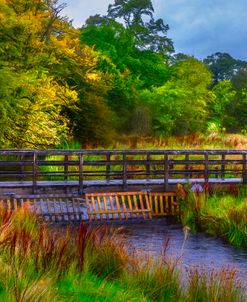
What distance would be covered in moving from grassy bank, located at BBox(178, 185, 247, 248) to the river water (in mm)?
360

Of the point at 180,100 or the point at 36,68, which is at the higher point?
the point at 36,68

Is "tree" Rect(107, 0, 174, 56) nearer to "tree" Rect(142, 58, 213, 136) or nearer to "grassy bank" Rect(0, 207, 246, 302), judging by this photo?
"tree" Rect(142, 58, 213, 136)

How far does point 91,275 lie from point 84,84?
2950 centimetres

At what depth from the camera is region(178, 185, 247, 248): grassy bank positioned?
17.2 meters

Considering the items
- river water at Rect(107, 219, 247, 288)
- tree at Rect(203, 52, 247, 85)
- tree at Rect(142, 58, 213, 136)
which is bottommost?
river water at Rect(107, 219, 247, 288)

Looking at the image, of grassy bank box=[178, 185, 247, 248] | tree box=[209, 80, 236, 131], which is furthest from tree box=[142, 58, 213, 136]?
grassy bank box=[178, 185, 247, 248]

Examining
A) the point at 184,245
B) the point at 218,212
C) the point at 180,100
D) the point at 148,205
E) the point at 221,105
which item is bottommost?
the point at 184,245

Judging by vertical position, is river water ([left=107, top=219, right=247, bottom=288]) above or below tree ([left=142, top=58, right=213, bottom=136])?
below

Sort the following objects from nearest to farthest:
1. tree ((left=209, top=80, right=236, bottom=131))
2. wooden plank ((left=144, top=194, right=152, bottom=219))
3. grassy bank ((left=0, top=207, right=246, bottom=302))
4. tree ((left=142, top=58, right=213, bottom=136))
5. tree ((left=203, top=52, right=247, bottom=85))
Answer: grassy bank ((left=0, top=207, right=246, bottom=302)), wooden plank ((left=144, top=194, right=152, bottom=219)), tree ((left=142, top=58, right=213, bottom=136)), tree ((left=209, top=80, right=236, bottom=131)), tree ((left=203, top=52, right=247, bottom=85))

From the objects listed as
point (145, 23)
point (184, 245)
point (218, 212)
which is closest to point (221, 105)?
point (145, 23)

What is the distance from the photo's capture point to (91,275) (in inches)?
384

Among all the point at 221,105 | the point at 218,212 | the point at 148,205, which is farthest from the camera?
the point at 221,105

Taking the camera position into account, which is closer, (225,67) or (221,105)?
(221,105)

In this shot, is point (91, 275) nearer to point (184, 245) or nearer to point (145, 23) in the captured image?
point (184, 245)
